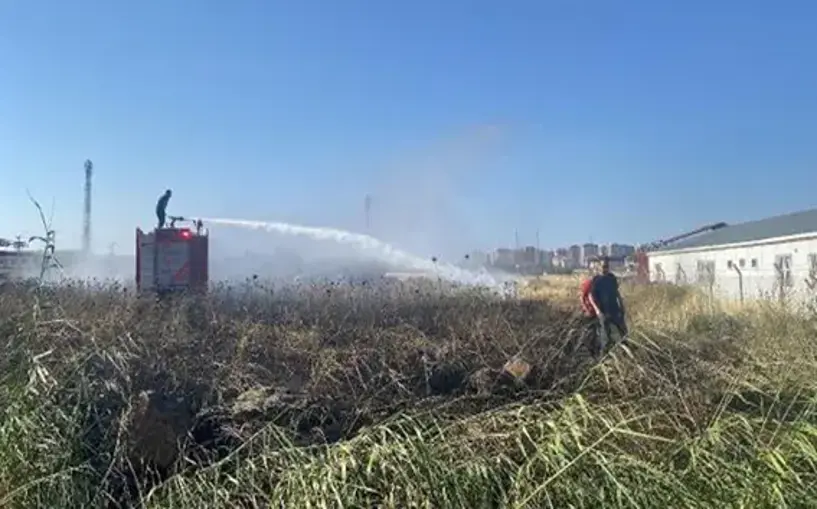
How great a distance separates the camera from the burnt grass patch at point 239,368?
521 centimetres

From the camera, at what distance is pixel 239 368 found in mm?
7148

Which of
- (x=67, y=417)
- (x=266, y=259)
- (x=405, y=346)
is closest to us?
(x=67, y=417)

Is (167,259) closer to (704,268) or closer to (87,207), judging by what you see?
(704,268)

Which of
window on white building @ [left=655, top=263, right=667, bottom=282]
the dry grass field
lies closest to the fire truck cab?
the dry grass field

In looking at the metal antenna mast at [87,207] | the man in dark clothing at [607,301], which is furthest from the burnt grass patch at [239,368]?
the metal antenna mast at [87,207]

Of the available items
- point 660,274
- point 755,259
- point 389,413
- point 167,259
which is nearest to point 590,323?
point 389,413

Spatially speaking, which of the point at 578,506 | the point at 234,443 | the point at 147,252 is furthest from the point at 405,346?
the point at 147,252

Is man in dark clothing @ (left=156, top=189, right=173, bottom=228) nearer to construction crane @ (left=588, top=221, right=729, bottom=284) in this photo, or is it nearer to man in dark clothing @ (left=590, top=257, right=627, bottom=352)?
man in dark clothing @ (left=590, top=257, right=627, bottom=352)

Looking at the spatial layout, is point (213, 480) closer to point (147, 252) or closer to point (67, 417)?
point (67, 417)

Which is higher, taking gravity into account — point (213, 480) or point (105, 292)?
point (105, 292)

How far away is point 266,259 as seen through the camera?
39.0m

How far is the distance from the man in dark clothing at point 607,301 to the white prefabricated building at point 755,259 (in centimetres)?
660

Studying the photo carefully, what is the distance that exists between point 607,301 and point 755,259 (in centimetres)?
1754

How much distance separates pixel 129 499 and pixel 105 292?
7.91 metres
